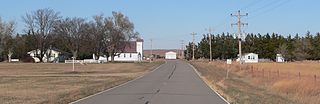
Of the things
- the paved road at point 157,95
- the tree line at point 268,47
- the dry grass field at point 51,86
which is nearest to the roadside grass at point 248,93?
the paved road at point 157,95

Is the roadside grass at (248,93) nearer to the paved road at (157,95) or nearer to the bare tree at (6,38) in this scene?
the paved road at (157,95)

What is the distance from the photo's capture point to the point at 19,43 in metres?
134

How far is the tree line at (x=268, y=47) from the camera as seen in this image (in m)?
149

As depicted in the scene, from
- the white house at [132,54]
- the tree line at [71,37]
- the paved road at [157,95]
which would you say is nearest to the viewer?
the paved road at [157,95]

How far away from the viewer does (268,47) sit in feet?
544

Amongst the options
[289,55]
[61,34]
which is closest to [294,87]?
[61,34]

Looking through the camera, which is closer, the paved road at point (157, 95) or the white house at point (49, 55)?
the paved road at point (157, 95)

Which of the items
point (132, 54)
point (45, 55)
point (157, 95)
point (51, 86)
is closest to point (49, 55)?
point (45, 55)

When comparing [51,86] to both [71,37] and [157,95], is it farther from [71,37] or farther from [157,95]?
[71,37]

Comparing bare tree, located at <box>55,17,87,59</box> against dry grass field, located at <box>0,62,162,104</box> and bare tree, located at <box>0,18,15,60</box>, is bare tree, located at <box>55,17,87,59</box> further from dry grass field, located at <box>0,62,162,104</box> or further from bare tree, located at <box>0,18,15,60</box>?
dry grass field, located at <box>0,62,162,104</box>

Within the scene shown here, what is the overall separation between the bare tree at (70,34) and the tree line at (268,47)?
5069 cm

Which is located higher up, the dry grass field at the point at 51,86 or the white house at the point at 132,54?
the white house at the point at 132,54

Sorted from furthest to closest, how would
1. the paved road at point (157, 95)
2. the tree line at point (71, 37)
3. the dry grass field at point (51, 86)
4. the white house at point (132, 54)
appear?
the white house at point (132, 54)
the tree line at point (71, 37)
the dry grass field at point (51, 86)
the paved road at point (157, 95)

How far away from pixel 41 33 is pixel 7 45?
1057cm
